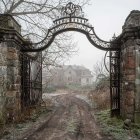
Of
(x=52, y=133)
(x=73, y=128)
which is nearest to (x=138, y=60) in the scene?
(x=73, y=128)

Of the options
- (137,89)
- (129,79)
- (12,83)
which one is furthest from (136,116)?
(12,83)

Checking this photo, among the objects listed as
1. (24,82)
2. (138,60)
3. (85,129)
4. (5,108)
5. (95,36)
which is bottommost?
(85,129)

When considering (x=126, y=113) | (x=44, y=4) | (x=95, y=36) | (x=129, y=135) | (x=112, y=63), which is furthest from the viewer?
(x=44, y=4)

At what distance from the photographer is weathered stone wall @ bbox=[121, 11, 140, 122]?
10719mm

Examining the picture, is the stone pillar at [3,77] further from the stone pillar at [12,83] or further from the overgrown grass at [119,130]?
the overgrown grass at [119,130]

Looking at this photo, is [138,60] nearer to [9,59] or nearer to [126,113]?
[126,113]

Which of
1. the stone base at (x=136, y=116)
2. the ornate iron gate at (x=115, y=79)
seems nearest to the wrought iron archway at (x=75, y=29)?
the ornate iron gate at (x=115, y=79)

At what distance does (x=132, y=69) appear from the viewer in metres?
10.9

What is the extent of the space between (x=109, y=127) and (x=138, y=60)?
10.1 feet

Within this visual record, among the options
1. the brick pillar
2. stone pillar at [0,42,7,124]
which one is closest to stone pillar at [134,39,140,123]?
the brick pillar

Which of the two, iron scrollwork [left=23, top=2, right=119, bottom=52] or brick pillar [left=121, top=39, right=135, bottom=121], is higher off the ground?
iron scrollwork [left=23, top=2, right=119, bottom=52]

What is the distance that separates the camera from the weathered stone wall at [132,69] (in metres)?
10.7

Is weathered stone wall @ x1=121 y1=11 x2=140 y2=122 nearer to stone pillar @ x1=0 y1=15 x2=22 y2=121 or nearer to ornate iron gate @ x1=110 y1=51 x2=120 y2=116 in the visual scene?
ornate iron gate @ x1=110 y1=51 x2=120 y2=116

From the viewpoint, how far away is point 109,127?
10.6m
